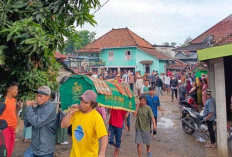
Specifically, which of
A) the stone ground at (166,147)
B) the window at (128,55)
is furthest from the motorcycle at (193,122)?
the window at (128,55)

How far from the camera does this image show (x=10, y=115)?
14.1 ft

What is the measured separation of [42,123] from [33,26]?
1364mm

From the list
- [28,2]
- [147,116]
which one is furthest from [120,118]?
[28,2]

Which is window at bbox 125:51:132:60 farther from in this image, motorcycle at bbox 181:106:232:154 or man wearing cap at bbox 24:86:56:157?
man wearing cap at bbox 24:86:56:157

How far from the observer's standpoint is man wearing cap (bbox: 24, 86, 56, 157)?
323 cm

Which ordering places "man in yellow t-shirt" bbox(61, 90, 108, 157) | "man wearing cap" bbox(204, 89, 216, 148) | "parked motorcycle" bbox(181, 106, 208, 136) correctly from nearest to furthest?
1. "man in yellow t-shirt" bbox(61, 90, 108, 157)
2. "man wearing cap" bbox(204, 89, 216, 148)
3. "parked motorcycle" bbox(181, 106, 208, 136)

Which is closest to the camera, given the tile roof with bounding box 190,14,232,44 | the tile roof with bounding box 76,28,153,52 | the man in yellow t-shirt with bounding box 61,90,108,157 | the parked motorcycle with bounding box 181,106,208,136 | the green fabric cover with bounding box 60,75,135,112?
the man in yellow t-shirt with bounding box 61,90,108,157

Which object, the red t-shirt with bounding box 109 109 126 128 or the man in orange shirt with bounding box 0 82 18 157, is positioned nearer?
the man in orange shirt with bounding box 0 82 18 157

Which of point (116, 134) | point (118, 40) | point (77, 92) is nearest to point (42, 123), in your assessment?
point (77, 92)

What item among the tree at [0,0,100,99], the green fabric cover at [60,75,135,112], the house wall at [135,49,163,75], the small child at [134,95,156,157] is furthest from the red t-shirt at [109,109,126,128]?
the house wall at [135,49,163,75]

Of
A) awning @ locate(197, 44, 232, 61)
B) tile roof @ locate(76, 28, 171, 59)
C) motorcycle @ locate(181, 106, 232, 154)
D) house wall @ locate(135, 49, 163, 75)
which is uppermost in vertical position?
tile roof @ locate(76, 28, 171, 59)

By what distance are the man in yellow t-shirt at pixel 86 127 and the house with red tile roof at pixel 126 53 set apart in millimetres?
27530

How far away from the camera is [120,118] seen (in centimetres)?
555

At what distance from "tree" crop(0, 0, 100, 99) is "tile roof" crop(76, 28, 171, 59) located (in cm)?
2669
